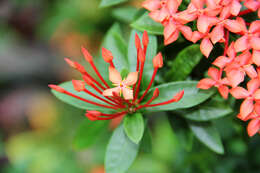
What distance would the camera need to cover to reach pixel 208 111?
35.1 inches

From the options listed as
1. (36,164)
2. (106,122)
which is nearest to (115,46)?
(106,122)

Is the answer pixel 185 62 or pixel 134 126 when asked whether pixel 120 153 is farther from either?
pixel 185 62

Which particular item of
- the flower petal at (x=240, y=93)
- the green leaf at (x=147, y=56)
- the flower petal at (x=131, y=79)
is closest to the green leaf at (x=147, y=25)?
the green leaf at (x=147, y=56)

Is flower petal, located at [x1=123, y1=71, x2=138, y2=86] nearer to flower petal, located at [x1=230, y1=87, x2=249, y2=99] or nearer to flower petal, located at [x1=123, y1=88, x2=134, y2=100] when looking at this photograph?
flower petal, located at [x1=123, y1=88, x2=134, y2=100]

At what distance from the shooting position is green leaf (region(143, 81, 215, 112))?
32.0 inches

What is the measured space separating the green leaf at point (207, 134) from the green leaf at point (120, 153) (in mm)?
204

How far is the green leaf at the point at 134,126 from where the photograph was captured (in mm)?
805

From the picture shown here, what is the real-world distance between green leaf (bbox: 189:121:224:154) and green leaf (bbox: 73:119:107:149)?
0.29 m

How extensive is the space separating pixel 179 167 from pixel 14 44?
2299 millimetres

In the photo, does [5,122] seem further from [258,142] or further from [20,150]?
[258,142]

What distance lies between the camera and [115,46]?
3.16 ft

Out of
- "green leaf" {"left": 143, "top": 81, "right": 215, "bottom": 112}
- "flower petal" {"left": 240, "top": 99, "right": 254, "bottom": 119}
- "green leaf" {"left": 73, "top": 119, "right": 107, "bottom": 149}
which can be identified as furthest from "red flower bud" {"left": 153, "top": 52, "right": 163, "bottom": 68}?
"green leaf" {"left": 73, "top": 119, "right": 107, "bottom": 149}

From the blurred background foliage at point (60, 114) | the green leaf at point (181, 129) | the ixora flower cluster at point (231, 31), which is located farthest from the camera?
the blurred background foliage at point (60, 114)

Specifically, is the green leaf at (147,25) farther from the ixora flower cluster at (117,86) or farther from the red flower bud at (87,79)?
the red flower bud at (87,79)
